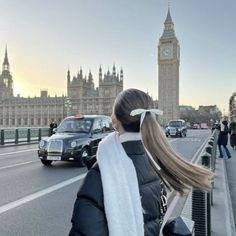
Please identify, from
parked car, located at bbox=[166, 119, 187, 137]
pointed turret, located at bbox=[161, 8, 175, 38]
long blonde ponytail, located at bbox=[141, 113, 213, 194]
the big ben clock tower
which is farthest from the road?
pointed turret, located at bbox=[161, 8, 175, 38]

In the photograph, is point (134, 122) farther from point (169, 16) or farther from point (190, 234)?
point (169, 16)

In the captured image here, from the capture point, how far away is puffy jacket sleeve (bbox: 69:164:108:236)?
5.39 ft

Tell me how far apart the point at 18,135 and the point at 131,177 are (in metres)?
25.2

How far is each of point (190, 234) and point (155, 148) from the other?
468mm

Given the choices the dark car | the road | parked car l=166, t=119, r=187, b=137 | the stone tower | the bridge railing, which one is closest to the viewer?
the road

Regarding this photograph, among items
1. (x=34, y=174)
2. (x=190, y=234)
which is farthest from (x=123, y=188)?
(x=34, y=174)

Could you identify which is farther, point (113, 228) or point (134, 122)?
point (134, 122)

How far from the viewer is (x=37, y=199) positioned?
7.41 meters

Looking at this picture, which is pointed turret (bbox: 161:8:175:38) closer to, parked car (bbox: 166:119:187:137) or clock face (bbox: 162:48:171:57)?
clock face (bbox: 162:48:171:57)

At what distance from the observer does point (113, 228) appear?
1.67 metres

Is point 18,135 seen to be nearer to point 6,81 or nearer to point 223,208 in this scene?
point 223,208

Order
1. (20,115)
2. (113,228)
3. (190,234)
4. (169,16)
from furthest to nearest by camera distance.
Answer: (169,16), (20,115), (190,234), (113,228)

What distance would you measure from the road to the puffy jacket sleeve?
12.5 ft

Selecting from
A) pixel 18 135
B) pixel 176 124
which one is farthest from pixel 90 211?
pixel 176 124
